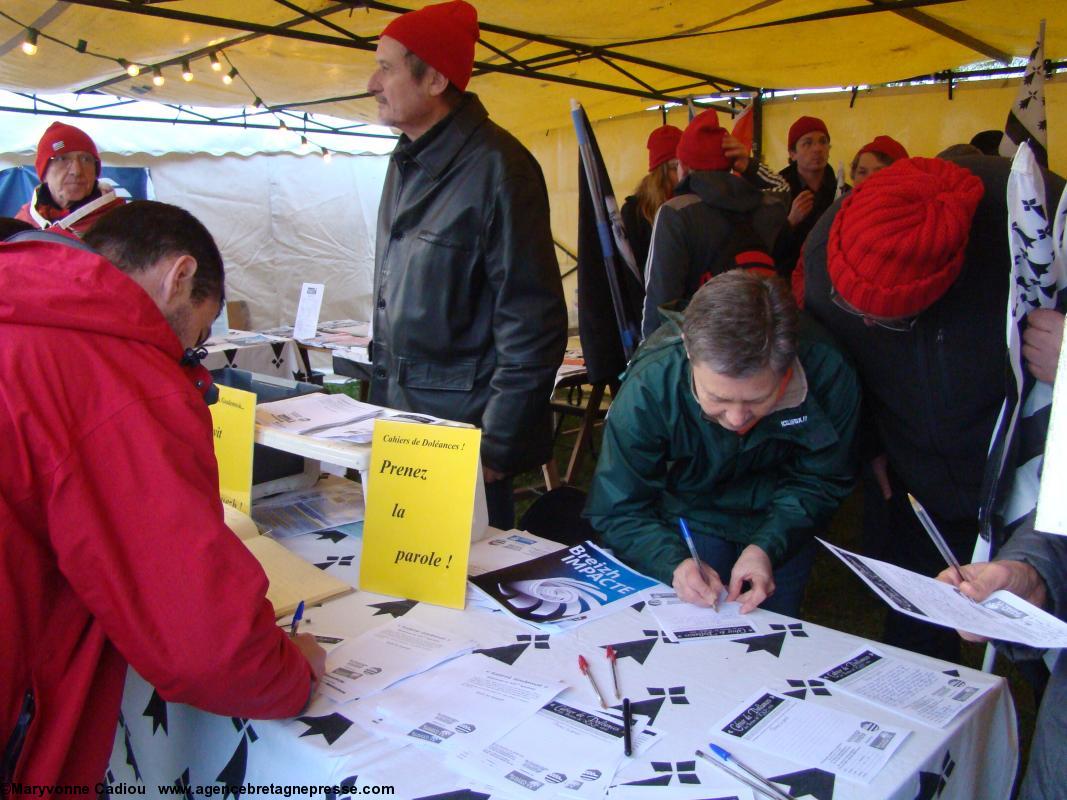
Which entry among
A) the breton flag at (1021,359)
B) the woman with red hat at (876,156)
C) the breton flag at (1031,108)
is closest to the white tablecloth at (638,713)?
the breton flag at (1021,359)

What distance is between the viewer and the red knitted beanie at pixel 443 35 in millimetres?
1960

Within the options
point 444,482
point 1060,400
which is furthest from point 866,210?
point 444,482

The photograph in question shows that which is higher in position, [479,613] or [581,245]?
[581,245]

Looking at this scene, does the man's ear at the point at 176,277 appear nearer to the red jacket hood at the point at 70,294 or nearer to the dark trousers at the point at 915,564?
the red jacket hood at the point at 70,294

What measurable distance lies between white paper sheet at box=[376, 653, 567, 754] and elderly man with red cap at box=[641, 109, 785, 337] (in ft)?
5.70

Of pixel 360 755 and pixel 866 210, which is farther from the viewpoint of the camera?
pixel 866 210

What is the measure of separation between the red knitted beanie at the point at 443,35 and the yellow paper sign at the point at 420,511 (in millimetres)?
1006

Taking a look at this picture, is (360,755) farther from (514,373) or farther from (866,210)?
(866,210)

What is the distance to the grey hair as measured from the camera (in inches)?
57.5

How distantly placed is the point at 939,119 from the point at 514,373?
4.61 meters

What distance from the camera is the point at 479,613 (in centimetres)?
143

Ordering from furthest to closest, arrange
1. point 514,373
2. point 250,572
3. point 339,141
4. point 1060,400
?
point 339,141 < point 514,373 < point 250,572 < point 1060,400

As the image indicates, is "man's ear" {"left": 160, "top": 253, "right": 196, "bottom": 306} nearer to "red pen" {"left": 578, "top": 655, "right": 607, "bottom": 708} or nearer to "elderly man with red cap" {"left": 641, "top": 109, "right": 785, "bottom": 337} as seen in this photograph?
"red pen" {"left": 578, "top": 655, "right": 607, "bottom": 708}

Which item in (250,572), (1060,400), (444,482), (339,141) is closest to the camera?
(1060,400)
